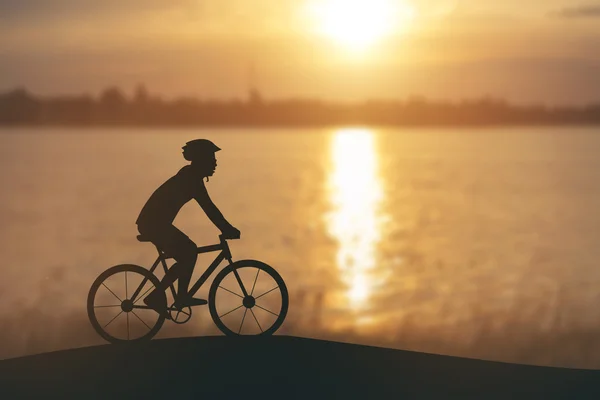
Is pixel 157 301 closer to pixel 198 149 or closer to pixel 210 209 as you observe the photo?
pixel 210 209

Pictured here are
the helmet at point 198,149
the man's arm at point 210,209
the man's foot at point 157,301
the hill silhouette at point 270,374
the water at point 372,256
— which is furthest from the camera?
the water at point 372,256

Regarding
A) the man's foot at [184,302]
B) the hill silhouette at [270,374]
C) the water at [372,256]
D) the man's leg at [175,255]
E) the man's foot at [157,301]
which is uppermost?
the water at [372,256]

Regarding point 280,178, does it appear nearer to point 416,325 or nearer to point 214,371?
point 416,325

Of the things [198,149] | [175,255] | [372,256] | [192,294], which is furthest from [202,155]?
[372,256]

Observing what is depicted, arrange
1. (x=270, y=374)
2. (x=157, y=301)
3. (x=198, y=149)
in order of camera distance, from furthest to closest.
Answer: (x=157, y=301)
(x=198, y=149)
(x=270, y=374)

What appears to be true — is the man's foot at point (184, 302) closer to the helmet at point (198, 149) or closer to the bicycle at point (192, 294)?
the bicycle at point (192, 294)

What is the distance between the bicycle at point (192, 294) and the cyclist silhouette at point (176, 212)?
0.10 metres

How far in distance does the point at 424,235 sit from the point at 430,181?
47.2 meters

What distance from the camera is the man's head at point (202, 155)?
10469mm

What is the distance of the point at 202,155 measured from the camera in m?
10.5

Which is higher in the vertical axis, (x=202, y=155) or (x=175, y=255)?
(x=202, y=155)

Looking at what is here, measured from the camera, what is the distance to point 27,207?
60.2 metres

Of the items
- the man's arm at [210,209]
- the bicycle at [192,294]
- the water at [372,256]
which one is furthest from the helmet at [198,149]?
the water at [372,256]

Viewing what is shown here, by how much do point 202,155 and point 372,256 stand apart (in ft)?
89.2
